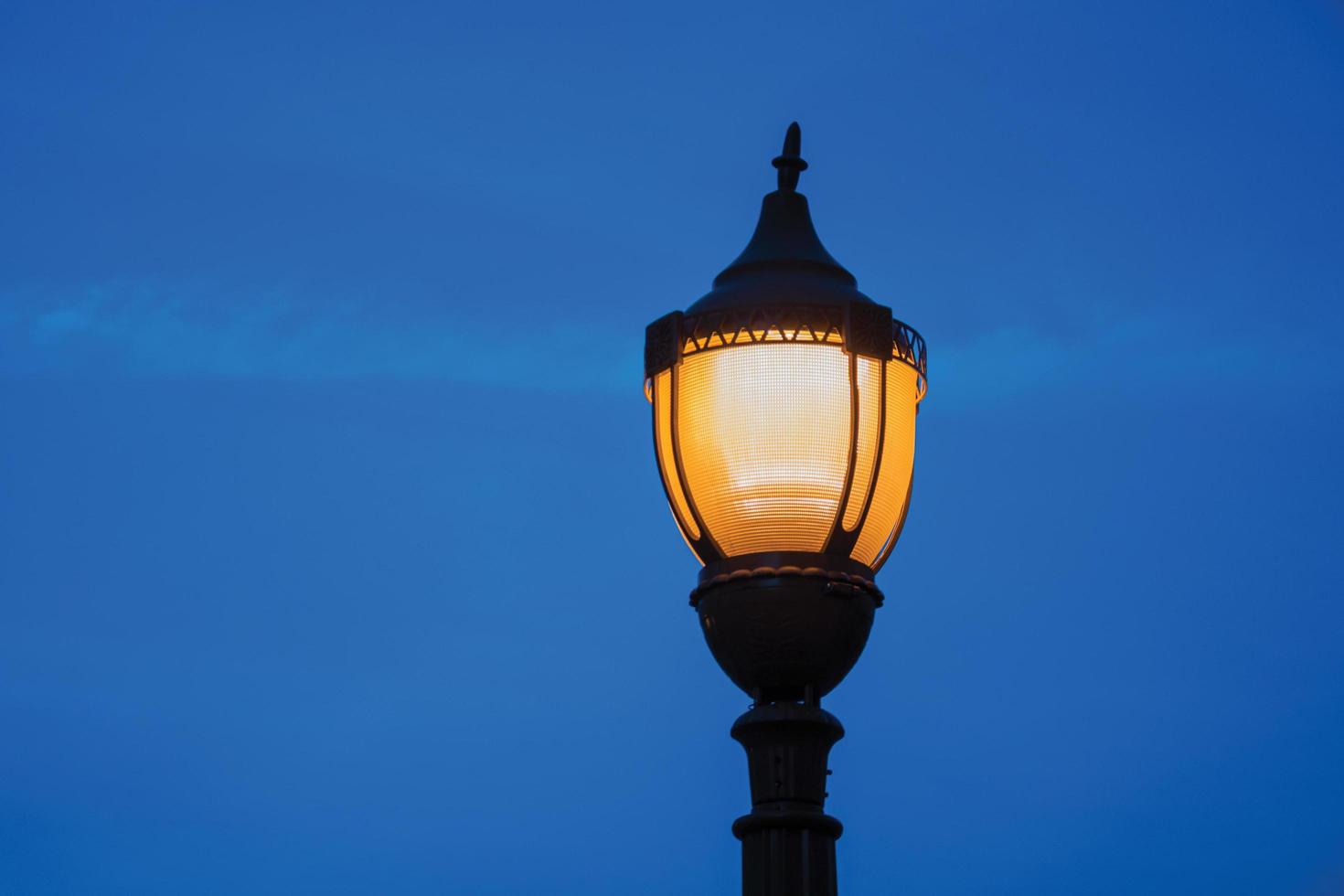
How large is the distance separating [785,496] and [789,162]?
3.81 ft

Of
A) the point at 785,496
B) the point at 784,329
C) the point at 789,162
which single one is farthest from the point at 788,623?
the point at 789,162

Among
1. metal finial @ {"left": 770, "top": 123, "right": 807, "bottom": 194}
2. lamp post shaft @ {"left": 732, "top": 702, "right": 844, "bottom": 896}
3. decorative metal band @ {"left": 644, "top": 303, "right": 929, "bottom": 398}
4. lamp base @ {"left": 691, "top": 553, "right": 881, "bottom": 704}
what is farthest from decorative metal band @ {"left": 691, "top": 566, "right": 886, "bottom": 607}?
metal finial @ {"left": 770, "top": 123, "right": 807, "bottom": 194}

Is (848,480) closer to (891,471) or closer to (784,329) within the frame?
(891,471)

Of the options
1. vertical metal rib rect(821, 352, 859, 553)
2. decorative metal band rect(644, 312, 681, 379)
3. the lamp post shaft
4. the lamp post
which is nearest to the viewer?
the lamp post shaft

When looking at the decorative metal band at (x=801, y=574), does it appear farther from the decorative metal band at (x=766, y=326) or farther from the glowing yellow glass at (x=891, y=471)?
the decorative metal band at (x=766, y=326)

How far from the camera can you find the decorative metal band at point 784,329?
5324 millimetres

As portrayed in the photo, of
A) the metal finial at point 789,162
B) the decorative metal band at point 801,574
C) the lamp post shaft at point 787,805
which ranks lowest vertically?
the lamp post shaft at point 787,805

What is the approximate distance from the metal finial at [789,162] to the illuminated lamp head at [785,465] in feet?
1.90

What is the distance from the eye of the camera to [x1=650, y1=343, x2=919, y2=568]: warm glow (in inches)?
206

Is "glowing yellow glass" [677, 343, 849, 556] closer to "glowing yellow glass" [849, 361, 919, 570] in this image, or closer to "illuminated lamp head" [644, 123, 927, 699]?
"illuminated lamp head" [644, 123, 927, 699]

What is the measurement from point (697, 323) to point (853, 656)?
946 mm

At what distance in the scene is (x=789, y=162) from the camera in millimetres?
5938

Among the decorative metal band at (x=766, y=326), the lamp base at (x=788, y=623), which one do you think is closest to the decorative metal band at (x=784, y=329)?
the decorative metal band at (x=766, y=326)

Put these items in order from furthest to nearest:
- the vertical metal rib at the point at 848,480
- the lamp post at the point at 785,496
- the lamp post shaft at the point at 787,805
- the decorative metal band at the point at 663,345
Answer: the decorative metal band at the point at 663,345
the vertical metal rib at the point at 848,480
the lamp post at the point at 785,496
the lamp post shaft at the point at 787,805
